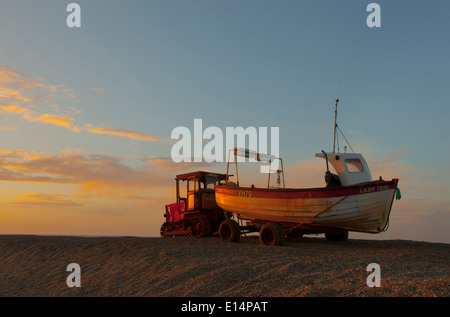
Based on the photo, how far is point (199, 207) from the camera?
20156 millimetres

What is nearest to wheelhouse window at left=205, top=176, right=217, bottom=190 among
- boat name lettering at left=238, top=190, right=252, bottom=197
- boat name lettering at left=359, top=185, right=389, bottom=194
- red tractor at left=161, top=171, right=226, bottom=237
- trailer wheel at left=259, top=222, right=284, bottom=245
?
red tractor at left=161, top=171, right=226, bottom=237

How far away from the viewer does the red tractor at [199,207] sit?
66.1ft

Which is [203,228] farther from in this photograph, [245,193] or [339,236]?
[339,236]

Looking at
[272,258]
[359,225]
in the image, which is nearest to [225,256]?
[272,258]

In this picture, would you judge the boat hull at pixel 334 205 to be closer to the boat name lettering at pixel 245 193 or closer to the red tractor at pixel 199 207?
the boat name lettering at pixel 245 193

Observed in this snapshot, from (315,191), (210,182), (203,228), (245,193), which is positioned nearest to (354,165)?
(315,191)

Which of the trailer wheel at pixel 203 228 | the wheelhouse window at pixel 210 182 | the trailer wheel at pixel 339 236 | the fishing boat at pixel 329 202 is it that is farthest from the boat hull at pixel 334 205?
the wheelhouse window at pixel 210 182

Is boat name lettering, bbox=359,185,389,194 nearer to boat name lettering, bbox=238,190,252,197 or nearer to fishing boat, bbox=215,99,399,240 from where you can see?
fishing boat, bbox=215,99,399,240

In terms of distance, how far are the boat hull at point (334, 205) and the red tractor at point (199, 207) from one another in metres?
4.12

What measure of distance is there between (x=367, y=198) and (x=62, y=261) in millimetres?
12546

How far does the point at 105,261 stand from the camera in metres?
14.7

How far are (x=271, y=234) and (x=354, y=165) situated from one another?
4584 millimetres
